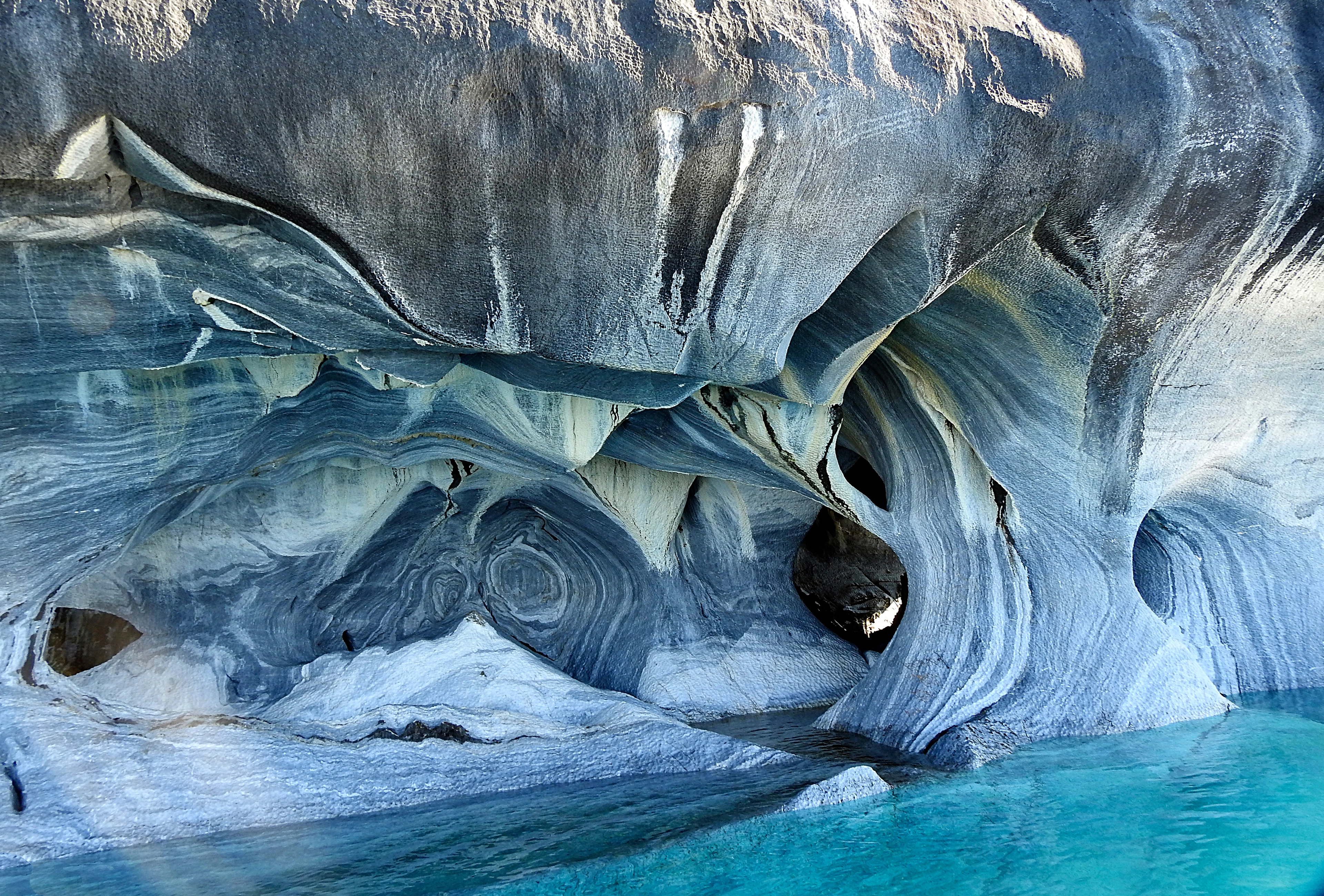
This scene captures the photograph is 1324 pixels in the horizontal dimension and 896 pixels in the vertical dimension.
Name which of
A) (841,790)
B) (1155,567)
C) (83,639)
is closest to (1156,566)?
(1155,567)

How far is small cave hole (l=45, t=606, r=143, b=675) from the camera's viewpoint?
492 cm

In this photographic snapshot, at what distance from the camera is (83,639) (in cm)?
500

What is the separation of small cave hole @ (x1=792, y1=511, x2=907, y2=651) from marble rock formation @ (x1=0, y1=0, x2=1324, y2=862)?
10.2 inches

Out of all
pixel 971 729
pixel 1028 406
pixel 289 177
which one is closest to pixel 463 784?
pixel 971 729

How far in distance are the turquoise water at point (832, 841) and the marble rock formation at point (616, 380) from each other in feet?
0.96

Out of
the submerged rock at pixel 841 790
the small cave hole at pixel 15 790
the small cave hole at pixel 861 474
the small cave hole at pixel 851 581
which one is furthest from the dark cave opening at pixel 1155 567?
the small cave hole at pixel 15 790

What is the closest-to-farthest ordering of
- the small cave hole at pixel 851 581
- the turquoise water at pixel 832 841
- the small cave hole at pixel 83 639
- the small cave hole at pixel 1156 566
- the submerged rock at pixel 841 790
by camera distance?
the turquoise water at pixel 832 841 < the submerged rock at pixel 841 790 < the small cave hole at pixel 1156 566 < the small cave hole at pixel 83 639 < the small cave hole at pixel 851 581

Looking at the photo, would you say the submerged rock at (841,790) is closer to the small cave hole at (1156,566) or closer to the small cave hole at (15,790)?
the small cave hole at (1156,566)

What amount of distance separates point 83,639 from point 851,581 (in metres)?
4.08

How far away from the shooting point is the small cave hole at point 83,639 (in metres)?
4.92

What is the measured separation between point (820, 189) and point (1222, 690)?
3.20 metres

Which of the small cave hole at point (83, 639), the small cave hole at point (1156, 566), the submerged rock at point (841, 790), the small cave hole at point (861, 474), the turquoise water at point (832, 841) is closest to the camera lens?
the turquoise water at point (832, 841)

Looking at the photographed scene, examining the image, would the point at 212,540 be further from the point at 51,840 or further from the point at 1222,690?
the point at 1222,690

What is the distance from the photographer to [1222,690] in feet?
14.7
